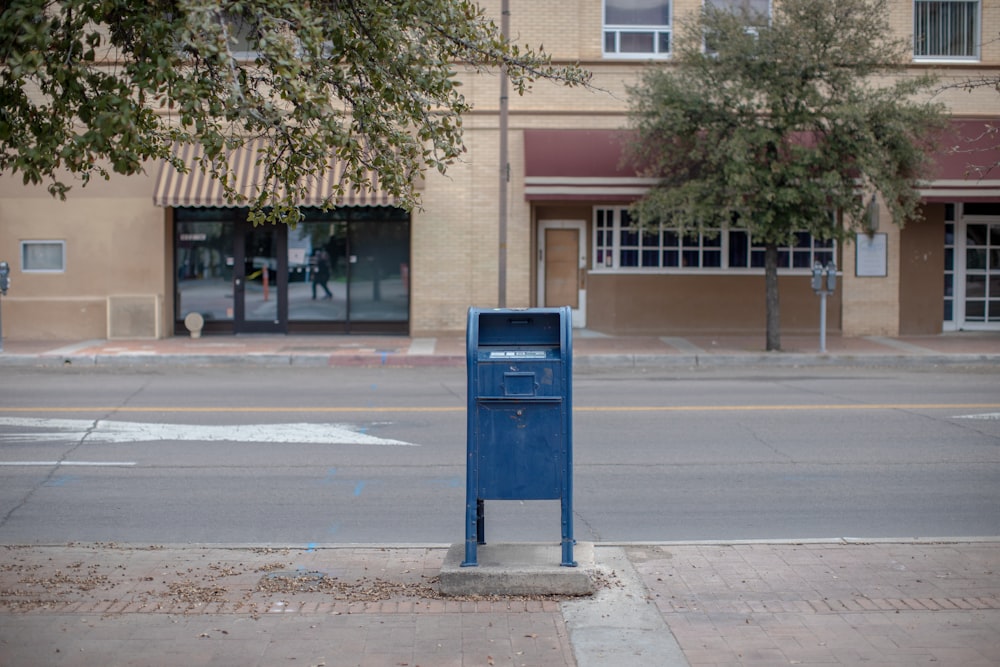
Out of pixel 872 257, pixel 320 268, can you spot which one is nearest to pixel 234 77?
pixel 320 268

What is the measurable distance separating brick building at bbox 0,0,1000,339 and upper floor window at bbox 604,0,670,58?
3 centimetres

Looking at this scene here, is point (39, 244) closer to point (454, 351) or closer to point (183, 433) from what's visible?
point (454, 351)

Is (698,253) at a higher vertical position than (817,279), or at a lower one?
higher

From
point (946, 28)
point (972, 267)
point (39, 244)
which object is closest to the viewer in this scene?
point (39, 244)

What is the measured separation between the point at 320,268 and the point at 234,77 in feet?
54.1

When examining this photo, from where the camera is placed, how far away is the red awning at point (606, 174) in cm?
1991

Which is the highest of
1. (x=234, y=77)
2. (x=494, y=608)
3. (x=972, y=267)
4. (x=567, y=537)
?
(x=234, y=77)

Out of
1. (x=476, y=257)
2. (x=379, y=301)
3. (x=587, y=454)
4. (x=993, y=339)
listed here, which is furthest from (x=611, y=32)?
(x=587, y=454)

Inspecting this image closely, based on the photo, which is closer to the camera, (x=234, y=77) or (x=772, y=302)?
(x=234, y=77)

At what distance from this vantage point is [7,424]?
11.5 metres

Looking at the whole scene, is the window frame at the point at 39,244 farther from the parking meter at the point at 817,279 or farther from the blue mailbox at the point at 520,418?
the blue mailbox at the point at 520,418

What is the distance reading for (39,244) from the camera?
21125 mm

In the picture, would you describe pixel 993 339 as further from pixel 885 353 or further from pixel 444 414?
pixel 444 414

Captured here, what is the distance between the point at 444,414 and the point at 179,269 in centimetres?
1128
